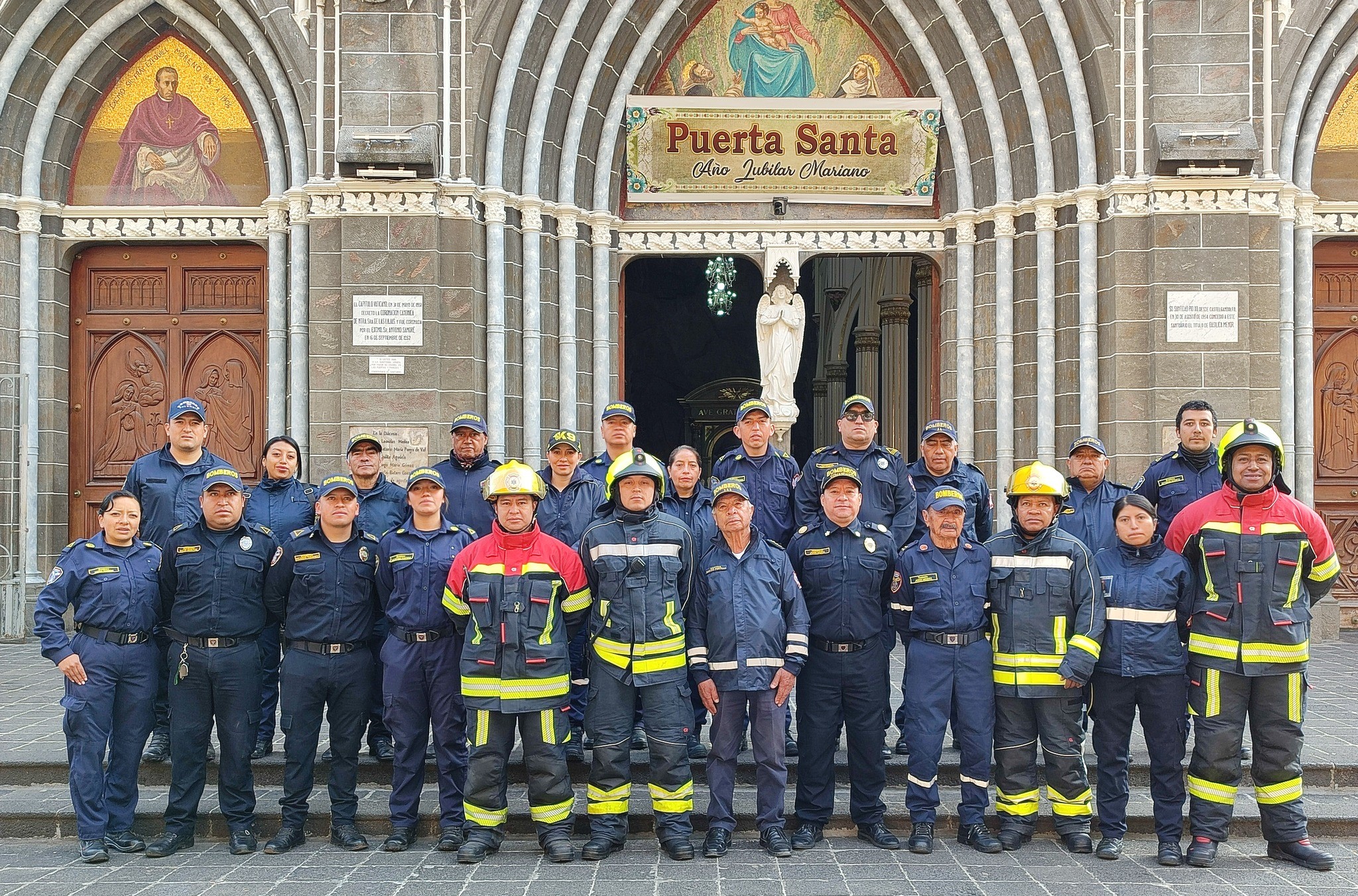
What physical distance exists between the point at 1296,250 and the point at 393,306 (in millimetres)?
8356

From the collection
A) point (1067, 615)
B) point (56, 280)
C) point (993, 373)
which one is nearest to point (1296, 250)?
point (993, 373)

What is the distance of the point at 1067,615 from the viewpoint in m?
5.20

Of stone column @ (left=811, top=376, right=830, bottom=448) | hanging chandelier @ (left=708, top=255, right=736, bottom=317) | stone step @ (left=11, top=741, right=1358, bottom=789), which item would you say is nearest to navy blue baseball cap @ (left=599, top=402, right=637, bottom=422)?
stone step @ (left=11, top=741, right=1358, bottom=789)

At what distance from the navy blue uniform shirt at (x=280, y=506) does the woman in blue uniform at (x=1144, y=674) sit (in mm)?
4229

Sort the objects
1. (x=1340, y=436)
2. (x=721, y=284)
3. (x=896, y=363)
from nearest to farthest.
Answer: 1. (x=1340, y=436)
2. (x=896, y=363)
3. (x=721, y=284)

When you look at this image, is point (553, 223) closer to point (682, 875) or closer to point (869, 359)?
point (682, 875)

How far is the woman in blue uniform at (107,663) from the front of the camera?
517 centimetres

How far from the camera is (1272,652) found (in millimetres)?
5047

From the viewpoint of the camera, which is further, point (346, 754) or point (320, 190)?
point (320, 190)

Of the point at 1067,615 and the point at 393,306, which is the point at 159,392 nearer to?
the point at 393,306

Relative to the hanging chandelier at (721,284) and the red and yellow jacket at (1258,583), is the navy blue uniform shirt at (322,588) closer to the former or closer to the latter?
the red and yellow jacket at (1258,583)

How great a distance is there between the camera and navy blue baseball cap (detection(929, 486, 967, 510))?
17.3 feet

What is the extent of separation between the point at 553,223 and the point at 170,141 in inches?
153

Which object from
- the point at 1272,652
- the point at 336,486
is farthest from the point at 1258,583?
the point at 336,486
